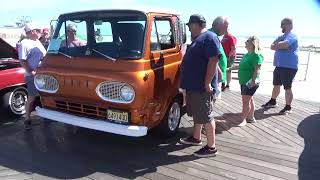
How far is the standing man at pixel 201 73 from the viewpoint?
4.75m

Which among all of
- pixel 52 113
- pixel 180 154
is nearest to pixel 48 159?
pixel 52 113

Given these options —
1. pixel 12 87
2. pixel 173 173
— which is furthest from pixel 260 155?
pixel 12 87

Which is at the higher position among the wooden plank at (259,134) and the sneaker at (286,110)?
the sneaker at (286,110)

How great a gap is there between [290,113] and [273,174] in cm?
323

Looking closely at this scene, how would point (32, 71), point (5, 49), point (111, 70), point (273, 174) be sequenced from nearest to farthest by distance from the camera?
point (273, 174) → point (111, 70) → point (32, 71) → point (5, 49)

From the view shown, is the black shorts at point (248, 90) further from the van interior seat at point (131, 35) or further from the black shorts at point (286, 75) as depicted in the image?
the van interior seat at point (131, 35)

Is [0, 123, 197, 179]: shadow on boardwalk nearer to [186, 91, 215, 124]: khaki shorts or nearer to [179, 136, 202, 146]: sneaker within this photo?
[179, 136, 202, 146]: sneaker

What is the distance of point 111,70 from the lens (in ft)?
16.2

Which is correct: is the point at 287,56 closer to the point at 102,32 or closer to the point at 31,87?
the point at 102,32

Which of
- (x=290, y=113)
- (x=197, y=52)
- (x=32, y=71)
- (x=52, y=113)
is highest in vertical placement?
(x=197, y=52)

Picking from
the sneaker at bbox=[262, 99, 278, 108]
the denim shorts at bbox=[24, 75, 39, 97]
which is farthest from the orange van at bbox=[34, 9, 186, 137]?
the sneaker at bbox=[262, 99, 278, 108]

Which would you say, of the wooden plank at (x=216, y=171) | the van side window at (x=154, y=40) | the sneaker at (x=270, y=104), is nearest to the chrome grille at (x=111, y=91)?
the van side window at (x=154, y=40)

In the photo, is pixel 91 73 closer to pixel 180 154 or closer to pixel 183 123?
pixel 180 154

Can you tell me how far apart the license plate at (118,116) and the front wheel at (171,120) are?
34.4 inches
